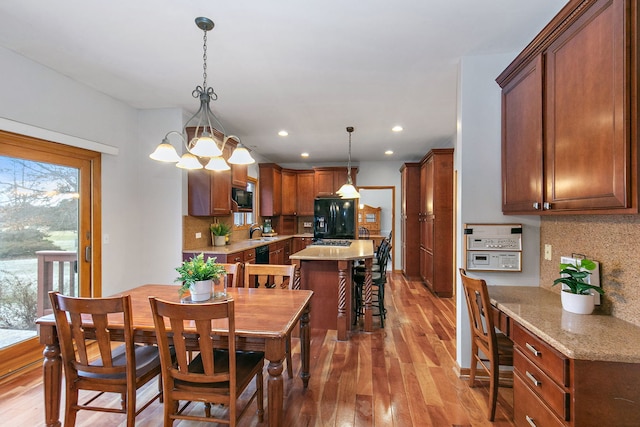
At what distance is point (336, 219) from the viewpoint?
6.39 m

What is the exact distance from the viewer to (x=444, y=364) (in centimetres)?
279

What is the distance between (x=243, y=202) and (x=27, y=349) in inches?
122

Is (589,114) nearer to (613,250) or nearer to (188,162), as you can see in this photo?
(613,250)

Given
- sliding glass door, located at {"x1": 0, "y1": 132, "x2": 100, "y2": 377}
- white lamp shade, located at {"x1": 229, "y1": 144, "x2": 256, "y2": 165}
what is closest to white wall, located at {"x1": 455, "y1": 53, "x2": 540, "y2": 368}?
white lamp shade, located at {"x1": 229, "y1": 144, "x2": 256, "y2": 165}

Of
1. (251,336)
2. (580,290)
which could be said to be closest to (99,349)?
(251,336)

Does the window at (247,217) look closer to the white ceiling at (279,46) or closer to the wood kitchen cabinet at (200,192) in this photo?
the wood kitchen cabinet at (200,192)

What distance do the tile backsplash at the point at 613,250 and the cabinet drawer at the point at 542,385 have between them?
562 mm

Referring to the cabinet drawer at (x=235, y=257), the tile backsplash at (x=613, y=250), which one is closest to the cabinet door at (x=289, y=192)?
the cabinet drawer at (x=235, y=257)

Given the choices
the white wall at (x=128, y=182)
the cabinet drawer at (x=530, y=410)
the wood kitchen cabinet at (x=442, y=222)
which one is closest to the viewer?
the cabinet drawer at (x=530, y=410)

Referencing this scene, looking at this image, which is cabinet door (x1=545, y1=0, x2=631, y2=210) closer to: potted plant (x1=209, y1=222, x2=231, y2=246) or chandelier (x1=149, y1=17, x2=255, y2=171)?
chandelier (x1=149, y1=17, x2=255, y2=171)

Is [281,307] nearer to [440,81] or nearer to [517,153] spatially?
[517,153]

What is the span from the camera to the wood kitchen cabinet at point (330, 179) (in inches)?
267

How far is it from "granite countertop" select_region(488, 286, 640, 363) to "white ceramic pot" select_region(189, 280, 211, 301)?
1.82 meters

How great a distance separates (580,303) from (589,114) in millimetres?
1003
